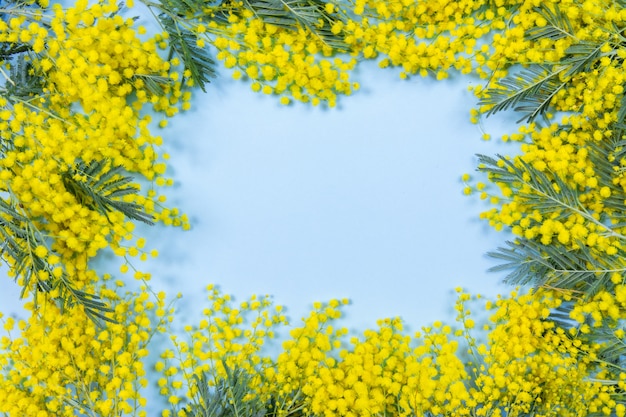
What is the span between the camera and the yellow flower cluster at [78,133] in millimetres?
1387

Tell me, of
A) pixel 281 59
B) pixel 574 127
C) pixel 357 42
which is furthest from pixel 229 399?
pixel 574 127

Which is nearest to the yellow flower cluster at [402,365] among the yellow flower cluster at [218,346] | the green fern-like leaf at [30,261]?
the yellow flower cluster at [218,346]

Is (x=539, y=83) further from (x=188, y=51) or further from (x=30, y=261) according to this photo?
(x=30, y=261)

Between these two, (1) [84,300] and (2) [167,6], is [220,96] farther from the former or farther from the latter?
(1) [84,300]

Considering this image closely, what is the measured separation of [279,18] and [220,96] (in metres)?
0.26

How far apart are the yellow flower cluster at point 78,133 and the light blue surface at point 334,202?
101 millimetres

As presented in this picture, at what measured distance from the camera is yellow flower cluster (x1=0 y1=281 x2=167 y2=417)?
56.1 inches

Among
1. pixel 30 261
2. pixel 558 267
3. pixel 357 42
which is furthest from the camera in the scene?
pixel 357 42

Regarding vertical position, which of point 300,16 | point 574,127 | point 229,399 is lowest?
point 229,399

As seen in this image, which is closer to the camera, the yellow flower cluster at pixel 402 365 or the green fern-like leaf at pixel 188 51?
the yellow flower cluster at pixel 402 365

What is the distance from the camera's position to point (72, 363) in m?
1.45

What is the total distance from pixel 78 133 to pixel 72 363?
53 centimetres

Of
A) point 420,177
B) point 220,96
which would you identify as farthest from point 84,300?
point 420,177

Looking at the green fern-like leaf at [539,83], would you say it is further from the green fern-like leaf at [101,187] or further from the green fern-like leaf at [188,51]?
the green fern-like leaf at [101,187]
